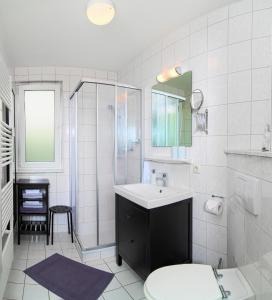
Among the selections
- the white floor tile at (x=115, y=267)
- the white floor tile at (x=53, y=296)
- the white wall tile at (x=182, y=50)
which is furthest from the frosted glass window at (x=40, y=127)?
the white wall tile at (x=182, y=50)

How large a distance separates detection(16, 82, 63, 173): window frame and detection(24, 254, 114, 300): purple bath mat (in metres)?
1.27

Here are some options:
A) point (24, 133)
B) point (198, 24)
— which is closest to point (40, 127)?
point (24, 133)

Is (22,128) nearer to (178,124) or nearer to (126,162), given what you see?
(126,162)

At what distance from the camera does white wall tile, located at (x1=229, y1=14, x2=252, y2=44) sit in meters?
1.61

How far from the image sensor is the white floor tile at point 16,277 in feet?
6.59

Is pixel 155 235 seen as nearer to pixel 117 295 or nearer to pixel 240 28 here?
pixel 117 295

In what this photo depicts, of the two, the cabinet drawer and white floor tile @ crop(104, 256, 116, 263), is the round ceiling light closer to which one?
the cabinet drawer

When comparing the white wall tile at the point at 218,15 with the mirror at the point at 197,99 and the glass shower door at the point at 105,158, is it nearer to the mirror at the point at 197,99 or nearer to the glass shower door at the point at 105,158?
the mirror at the point at 197,99

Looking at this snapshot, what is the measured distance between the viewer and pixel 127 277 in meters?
2.07

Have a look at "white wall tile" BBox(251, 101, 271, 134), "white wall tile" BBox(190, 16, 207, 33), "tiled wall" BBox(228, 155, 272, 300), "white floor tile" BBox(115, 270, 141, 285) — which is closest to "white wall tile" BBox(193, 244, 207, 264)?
"tiled wall" BBox(228, 155, 272, 300)

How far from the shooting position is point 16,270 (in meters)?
2.17

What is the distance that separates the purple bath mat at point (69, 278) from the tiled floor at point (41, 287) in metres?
0.06

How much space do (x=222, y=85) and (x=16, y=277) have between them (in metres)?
2.51

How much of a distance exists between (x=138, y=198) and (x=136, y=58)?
1.83 meters
